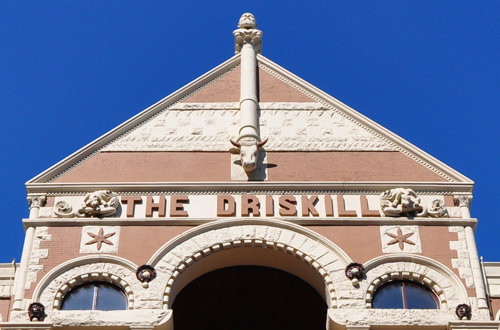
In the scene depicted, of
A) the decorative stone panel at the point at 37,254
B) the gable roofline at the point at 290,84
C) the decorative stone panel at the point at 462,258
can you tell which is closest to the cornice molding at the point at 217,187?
the gable roofline at the point at 290,84

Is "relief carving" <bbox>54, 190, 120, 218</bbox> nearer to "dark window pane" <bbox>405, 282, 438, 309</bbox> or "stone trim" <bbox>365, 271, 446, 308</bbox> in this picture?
"stone trim" <bbox>365, 271, 446, 308</bbox>

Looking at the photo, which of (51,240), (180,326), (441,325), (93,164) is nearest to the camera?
(441,325)

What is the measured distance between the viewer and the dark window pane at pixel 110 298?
2575 cm

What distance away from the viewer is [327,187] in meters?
27.9

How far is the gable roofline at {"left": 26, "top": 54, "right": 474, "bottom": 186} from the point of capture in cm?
2831

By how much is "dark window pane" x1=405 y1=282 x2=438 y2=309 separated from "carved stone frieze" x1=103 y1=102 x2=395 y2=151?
428 cm

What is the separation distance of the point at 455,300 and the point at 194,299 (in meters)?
7.63

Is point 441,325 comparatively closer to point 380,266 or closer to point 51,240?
point 380,266

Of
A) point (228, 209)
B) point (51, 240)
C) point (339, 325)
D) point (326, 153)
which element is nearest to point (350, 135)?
point (326, 153)

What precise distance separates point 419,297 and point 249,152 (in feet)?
18.1

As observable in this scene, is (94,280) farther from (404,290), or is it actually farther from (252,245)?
(404,290)

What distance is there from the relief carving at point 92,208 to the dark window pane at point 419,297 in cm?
711

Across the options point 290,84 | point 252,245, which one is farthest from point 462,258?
point 290,84

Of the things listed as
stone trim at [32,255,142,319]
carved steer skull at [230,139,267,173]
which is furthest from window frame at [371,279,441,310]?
stone trim at [32,255,142,319]
